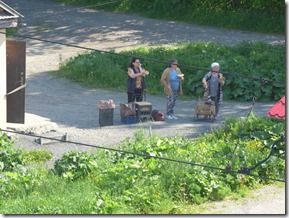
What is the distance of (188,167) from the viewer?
13914mm

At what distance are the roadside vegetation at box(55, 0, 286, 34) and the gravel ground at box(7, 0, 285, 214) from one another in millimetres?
645

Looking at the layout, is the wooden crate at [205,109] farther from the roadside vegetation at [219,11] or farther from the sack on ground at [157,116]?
the roadside vegetation at [219,11]

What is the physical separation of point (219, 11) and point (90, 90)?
455 inches

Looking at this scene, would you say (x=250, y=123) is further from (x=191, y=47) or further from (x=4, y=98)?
(x=191, y=47)

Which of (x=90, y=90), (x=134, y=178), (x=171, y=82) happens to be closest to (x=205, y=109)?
(x=171, y=82)

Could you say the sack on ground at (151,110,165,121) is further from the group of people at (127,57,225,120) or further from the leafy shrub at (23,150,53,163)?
the leafy shrub at (23,150,53,163)

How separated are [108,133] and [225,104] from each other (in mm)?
4750

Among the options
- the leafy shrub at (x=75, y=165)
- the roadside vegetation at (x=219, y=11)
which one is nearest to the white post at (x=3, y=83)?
the leafy shrub at (x=75, y=165)

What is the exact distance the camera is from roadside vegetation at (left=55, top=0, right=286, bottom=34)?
3250cm

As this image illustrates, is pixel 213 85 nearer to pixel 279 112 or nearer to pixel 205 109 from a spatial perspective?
pixel 205 109

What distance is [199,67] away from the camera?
79.8 feet

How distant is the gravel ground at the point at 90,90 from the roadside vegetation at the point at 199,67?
1.61 feet

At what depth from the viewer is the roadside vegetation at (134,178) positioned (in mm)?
12539

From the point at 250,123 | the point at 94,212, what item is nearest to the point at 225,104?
the point at 250,123
